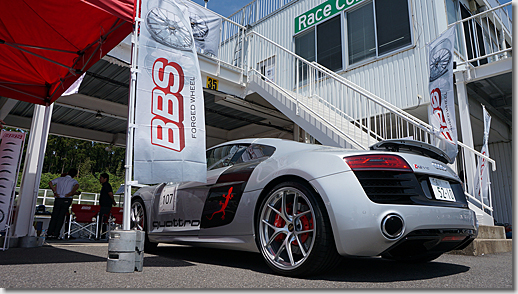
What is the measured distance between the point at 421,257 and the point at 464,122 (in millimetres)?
5164

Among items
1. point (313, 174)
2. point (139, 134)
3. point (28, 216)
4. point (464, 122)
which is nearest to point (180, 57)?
point (139, 134)

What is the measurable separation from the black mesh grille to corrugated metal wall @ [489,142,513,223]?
985 cm

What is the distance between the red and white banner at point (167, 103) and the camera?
3062 mm

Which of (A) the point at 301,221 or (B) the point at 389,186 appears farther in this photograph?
(A) the point at 301,221

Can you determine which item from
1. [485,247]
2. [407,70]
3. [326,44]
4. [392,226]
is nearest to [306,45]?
[326,44]

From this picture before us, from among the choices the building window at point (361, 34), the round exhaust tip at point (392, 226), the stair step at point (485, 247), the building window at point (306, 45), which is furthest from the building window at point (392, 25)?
the round exhaust tip at point (392, 226)

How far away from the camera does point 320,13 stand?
11.0m

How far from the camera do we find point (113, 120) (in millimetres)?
10625

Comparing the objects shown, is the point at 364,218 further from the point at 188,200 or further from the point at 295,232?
the point at 188,200

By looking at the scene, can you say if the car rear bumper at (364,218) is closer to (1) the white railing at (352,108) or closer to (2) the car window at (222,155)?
(2) the car window at (222,155)

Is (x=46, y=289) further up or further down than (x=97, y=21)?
further down

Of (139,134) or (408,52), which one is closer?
(139,134)

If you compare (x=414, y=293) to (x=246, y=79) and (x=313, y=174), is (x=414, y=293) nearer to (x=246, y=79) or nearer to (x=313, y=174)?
(x=313, y=174)

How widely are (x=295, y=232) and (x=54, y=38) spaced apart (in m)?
4.01
